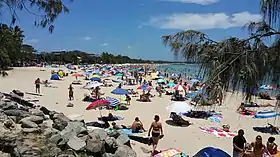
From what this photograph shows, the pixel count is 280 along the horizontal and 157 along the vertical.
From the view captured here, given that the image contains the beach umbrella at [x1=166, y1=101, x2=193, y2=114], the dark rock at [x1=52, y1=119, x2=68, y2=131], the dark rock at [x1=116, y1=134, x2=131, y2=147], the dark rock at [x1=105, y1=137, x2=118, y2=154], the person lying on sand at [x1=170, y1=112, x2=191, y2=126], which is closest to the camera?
the dark rock at [x1=105, y1=137, x2=118, y2=154]

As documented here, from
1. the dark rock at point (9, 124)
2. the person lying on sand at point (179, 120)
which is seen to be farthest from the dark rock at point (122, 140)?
the person lying on sand at point (179, 120)

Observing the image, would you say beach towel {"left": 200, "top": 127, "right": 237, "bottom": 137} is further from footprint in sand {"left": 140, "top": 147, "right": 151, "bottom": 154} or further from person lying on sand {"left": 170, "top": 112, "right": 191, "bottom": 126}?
footprint in sand {"left": 140, "top": 147, "right": 151, "bottom": 154}

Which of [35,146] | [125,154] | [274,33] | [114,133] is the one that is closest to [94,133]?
[114,133]

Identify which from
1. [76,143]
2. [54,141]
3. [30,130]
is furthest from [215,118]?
[30,130]

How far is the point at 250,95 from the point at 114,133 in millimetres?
6806

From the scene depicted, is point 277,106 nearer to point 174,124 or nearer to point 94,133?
point 94,133

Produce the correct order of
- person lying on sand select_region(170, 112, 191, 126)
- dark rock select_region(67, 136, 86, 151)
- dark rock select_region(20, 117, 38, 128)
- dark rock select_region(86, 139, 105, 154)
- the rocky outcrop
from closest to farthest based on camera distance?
the rocky outcrop → dark rock select_region(67, 136, 86, 151) → dark rock select_region(86, 139, 105, 154) → dark rock select_region(20, 117, 38, 128) → person lying on sand select_region(170, 112, 191, 126)

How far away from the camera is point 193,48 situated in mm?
2994

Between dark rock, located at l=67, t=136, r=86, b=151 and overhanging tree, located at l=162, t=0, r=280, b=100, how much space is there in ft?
18.4

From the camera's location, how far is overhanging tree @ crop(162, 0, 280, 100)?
265cm

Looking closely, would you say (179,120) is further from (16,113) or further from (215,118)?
(16,113)

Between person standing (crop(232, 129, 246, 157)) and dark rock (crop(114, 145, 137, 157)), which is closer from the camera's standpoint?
person standing (crop(232, 129, 246, 157))

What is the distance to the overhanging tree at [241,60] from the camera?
2.65 meters

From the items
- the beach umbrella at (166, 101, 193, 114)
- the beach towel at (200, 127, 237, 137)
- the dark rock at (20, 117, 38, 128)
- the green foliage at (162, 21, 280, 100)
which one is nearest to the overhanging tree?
the green foliage at (162, 21, 280, 100)
